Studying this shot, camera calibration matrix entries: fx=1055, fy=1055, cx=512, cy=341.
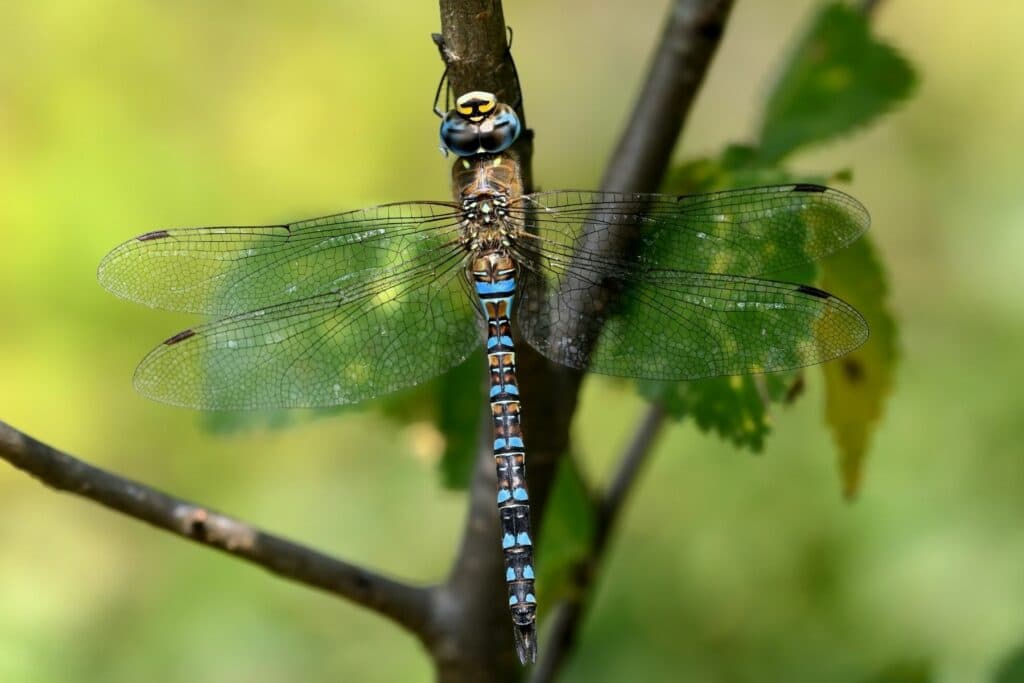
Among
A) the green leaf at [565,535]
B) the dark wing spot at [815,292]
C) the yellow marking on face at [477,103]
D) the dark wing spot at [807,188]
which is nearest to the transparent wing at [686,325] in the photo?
the dark wing spot at [815,292]

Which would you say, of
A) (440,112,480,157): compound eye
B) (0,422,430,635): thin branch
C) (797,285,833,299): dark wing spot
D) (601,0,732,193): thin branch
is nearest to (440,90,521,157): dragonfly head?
(440,112,480,157): compound eye

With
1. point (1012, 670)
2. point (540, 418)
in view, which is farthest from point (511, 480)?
point (1012, 670)

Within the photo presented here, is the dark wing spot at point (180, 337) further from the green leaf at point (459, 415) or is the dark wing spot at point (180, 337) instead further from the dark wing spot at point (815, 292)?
A: the dark wing spot at point (815, 292)

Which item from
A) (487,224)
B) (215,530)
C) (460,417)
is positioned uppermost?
(487,224)

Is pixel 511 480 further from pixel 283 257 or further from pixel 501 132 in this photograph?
pixel 283 257

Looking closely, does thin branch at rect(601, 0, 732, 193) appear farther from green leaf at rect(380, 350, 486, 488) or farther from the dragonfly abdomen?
green leaf at rect(380, 350, 486, 488)
